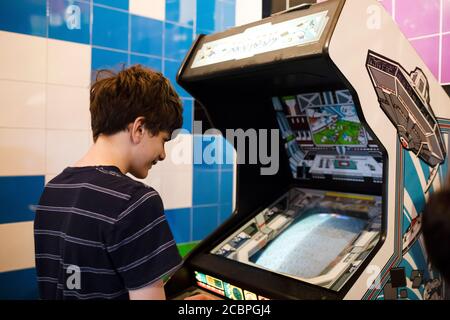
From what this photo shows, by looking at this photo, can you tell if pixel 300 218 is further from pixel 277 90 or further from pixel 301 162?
pixel 277 90

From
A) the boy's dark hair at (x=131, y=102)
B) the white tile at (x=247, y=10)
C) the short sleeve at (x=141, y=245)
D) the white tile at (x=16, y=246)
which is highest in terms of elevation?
the white tile at (x=247, y=10)

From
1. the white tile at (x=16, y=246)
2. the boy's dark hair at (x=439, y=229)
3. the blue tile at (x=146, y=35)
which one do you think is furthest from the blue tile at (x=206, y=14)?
the boy's dark hair at (x=439, y=229)

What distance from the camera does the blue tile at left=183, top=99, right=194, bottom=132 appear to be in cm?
282

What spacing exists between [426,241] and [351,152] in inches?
49.0

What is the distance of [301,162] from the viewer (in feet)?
6.88

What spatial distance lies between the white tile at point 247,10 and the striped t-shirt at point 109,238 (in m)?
2.34

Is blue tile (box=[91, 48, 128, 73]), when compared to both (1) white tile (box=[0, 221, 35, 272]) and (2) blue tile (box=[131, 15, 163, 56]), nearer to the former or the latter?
(2) blue tile (box=[131, 15, 163, 56])

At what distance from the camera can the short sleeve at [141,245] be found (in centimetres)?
98

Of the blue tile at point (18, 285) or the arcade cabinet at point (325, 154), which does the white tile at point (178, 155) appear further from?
the blue tile at point (18, 285)

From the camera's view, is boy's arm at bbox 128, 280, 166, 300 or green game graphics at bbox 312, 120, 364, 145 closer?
boy's arm at bbox 128, 280, 166, 300

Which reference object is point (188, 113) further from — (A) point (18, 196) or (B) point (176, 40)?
(A) point (18, 196)

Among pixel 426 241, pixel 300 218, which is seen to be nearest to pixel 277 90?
pixel 300 218

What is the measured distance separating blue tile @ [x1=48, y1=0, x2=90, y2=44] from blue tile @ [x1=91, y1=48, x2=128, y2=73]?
0.30 feet

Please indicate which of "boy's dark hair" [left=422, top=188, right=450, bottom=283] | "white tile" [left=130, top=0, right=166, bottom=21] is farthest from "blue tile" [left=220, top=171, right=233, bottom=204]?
"boy's dark hair" [left=422, top=188, right=450, bottom=283]
